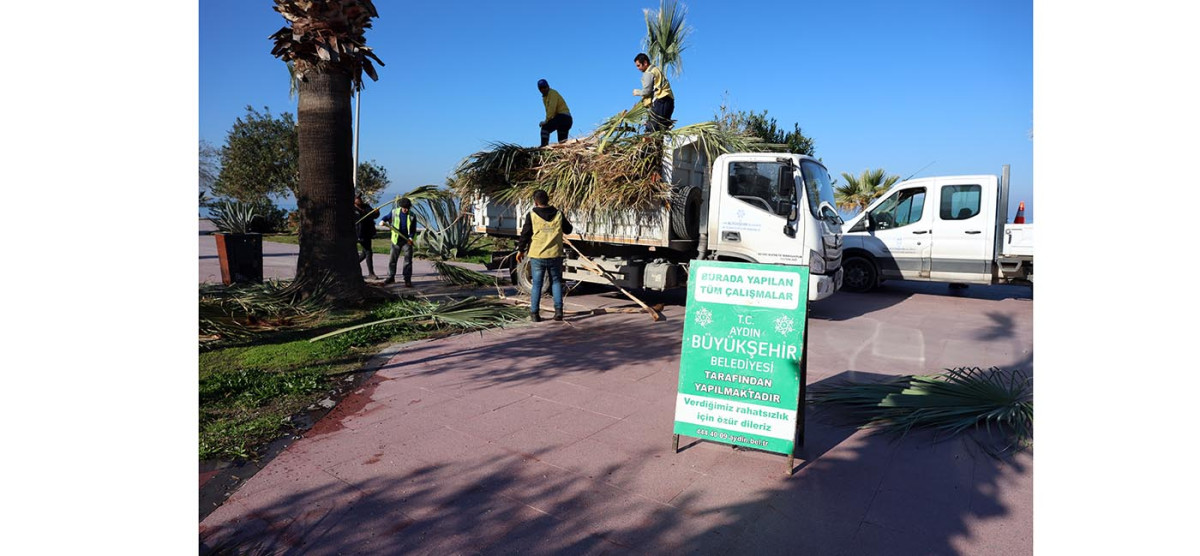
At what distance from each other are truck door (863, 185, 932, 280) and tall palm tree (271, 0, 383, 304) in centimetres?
940

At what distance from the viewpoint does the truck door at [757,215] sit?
8789mm

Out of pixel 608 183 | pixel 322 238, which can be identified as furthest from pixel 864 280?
pixel 322 238

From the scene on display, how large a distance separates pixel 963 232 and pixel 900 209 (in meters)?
1.18

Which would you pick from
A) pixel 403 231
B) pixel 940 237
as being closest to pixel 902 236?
pixel 940 237

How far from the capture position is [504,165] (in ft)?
35.7

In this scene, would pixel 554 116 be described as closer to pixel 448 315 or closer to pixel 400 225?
pixel 400 225

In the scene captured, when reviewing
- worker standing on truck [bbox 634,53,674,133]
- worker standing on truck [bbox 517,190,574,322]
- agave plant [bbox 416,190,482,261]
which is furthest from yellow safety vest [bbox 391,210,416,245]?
worker standing on truck [bbox 634,53,674,133]

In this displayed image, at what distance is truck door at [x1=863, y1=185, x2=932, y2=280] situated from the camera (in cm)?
1191

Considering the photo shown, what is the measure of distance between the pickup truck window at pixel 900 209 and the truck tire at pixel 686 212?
479 centimetres

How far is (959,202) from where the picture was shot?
38.0 feet

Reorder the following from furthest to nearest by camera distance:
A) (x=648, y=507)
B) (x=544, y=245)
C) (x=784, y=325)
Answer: (x=544, y=245) → (x=784, y=325) → (x=648, y=507)

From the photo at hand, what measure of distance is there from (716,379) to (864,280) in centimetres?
957

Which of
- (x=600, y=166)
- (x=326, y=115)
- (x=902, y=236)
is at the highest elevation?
(x=326, y=115)

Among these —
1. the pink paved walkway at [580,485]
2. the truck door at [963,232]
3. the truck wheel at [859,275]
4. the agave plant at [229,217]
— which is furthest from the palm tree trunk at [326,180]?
the truck door at [963,232]
